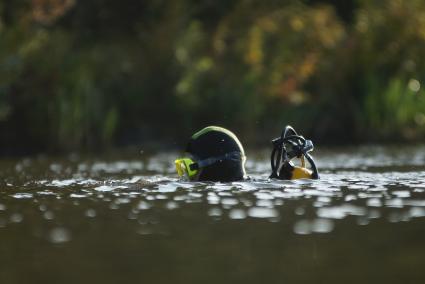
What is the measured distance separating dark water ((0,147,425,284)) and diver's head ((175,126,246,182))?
A: 0.36 meters

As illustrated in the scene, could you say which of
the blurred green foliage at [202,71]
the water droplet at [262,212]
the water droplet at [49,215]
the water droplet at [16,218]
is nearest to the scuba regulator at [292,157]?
the water droplet at [262,212]

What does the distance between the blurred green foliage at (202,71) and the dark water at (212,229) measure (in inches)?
395

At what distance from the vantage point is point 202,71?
33125 millimetres

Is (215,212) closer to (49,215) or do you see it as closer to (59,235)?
(49,215)

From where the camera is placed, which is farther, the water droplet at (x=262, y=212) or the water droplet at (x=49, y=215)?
the water droplet at (x=49, y=215)

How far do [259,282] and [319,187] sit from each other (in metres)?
8.07

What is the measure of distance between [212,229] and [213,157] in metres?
5.45

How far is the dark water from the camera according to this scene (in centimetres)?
828

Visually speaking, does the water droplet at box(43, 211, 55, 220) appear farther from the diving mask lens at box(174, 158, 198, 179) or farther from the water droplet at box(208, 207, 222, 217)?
the diving mask lens at box(174, 158, 198, 179)

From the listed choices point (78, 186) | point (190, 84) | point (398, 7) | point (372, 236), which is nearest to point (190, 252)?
point (372, 236)

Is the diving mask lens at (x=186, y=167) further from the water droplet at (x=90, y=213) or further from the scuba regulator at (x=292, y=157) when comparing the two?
the water droplet at (x=90, y=213)

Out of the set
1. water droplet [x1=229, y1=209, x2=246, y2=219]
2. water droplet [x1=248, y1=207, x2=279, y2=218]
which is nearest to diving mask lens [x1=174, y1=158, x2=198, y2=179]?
water droplet [x1=248, y1=207, x2=279, y2=218]

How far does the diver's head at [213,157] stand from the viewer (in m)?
16.4

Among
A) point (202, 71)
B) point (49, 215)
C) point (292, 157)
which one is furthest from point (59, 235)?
point (202, 71)
